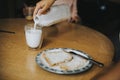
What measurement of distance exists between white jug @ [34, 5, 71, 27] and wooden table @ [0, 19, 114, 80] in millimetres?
68

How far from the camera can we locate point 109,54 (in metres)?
1.43

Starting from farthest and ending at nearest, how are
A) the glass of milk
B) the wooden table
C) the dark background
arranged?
1. the dark background
2. the glass of milk
3. the wooden table

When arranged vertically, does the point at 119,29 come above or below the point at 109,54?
below

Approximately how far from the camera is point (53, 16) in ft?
5.75

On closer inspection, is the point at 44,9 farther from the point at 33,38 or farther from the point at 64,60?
the point at 64,60

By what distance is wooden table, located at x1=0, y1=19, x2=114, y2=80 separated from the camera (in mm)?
1169

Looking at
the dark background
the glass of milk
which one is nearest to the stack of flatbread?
the glass of milk

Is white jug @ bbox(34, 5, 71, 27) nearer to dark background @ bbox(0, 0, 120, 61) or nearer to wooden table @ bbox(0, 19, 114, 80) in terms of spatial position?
wooden table @ bbox(0, 19, 114, 80)

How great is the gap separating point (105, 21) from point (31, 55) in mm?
2193

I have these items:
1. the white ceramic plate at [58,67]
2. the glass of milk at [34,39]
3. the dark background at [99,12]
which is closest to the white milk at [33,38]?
the glass of milk at [34,39]

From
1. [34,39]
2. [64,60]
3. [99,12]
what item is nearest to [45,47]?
[34,39]

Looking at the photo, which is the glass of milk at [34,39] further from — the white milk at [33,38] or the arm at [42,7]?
the arm at [42,7]

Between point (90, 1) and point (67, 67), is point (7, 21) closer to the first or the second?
point (67, 67)


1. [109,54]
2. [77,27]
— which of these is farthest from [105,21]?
[109,54]
